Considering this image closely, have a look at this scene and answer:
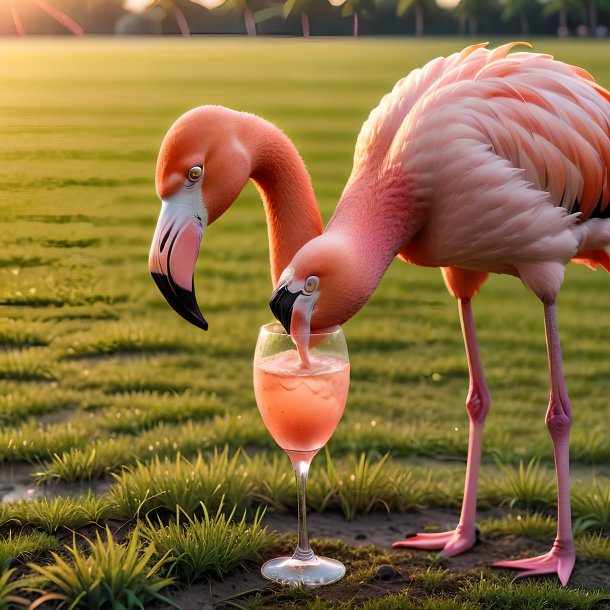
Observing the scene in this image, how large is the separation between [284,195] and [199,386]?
2.08 metres

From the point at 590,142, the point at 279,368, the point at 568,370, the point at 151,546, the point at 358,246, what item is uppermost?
the point at 590,142

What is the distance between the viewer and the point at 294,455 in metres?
2.63

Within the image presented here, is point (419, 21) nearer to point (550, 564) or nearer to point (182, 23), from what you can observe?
point (182, 23)

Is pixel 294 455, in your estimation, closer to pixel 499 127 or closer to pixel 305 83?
pixel 499 127

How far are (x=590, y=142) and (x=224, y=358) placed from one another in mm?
2763

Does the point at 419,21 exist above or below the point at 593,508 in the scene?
above

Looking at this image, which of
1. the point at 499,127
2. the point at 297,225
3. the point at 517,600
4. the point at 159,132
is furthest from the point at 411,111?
the point at 159,132

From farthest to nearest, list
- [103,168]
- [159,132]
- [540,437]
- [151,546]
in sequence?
[159,132], [103,168], [540,437], [151,546]

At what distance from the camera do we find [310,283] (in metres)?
2.43

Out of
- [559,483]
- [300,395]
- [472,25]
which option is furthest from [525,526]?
[472,25]

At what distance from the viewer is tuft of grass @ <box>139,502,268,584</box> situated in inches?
103

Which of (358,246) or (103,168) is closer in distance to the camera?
(358,246)

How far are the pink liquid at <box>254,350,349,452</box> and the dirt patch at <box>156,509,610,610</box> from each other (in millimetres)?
415

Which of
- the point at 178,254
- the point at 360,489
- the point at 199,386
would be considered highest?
the point at 178,254
